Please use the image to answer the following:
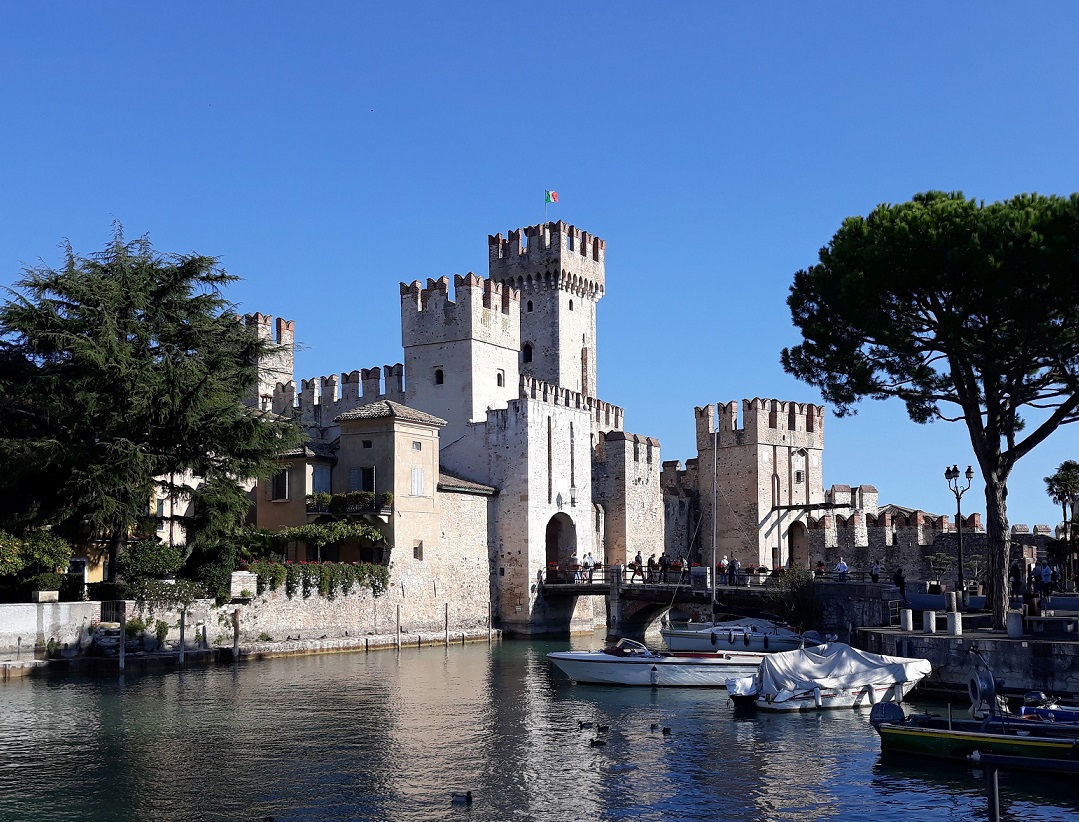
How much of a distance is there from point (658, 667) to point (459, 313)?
21.1m

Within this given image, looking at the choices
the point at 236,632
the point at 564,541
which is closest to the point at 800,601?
the point at 564,541

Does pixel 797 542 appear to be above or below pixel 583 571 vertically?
above

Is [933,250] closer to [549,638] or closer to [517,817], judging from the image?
[517,817]

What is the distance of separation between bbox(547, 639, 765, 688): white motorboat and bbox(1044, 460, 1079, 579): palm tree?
1481 centimetres

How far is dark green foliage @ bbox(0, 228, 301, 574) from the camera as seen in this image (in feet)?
95.8

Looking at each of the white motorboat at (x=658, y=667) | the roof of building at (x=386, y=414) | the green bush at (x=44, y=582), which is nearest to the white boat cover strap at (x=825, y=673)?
the white motorboat at (x=658, y=667)

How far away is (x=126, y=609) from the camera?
28.8 meters

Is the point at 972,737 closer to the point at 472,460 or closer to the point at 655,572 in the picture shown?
the point at 655,572

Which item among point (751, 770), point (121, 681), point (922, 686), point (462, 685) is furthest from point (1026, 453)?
point (121, 681)

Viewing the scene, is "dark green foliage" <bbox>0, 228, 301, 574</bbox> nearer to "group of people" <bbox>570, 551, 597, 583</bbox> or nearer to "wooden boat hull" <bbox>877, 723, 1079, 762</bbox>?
"group of people" <bbox>570, 551, 597, 583</bbox>

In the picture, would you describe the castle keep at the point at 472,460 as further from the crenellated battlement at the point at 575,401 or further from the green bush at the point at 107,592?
the green bush at the point at 107,592

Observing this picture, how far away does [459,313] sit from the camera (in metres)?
44.5

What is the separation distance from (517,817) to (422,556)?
24389mm

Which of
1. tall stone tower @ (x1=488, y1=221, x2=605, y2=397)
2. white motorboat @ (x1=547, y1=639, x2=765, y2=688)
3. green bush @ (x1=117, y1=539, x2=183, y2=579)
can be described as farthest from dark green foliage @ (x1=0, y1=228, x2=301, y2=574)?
tall stone tower @ (x1=488, y1=221, x2=605, y2=397)
